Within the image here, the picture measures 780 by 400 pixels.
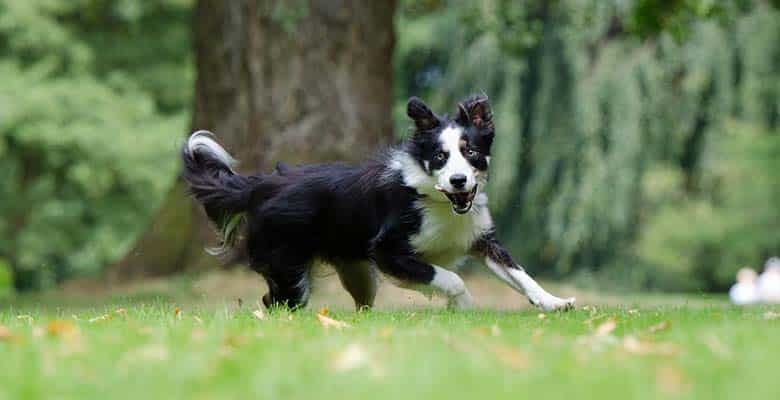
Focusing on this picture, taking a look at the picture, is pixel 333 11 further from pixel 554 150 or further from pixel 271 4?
pixel 554 150

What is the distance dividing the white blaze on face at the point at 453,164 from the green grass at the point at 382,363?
1582mm

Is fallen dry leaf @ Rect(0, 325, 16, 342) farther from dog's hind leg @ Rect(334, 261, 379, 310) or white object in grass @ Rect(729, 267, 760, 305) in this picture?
white object in grass @ Rect(729, 267, 760, 305)

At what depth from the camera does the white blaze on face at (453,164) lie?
674 cm

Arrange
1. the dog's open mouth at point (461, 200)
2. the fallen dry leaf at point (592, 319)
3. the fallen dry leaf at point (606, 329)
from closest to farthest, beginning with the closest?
the fallen dry leaf at point (606, 329)
the fallen dry leaf at point (592, 319)
the dog's open mouth at point (461, 200)

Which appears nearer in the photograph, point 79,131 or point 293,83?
point 293,83

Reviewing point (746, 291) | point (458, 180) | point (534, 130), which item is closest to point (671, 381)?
point (458, 180)

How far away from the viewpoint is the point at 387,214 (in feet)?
24.0

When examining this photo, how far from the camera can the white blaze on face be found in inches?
265

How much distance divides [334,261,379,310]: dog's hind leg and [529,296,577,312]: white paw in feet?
4.40

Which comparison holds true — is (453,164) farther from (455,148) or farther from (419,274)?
(419,274)

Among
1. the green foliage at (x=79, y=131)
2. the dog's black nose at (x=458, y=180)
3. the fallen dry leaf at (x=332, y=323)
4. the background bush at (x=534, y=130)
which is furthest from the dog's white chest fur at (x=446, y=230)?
the green foliage at (x=79, y=131)

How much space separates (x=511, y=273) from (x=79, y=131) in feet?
55.5

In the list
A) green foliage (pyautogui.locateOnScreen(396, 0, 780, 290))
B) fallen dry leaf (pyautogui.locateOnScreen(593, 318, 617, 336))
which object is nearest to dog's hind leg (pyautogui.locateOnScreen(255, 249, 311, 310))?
fallen dry leaf (pyautogui.locateOnScreen(593, 318, 617, 336))

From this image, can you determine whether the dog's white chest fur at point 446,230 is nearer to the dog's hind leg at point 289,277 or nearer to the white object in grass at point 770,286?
the dog's hind leg at point 289,277
